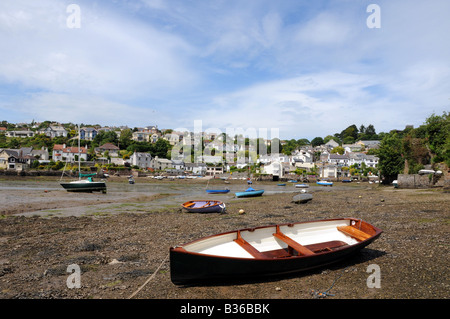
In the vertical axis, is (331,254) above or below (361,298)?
above

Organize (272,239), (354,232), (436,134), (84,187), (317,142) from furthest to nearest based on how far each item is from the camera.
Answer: (317,142)
(436,134)
(84,187)
(354,232)
(272,239)

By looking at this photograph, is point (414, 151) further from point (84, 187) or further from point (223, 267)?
point (223, 267)

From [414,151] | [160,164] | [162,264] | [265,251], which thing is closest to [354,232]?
[265,251]

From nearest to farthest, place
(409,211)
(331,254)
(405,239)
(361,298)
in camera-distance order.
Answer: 1. (361,298)
2. (331,254)
3. (405,239)
4. (409,211)

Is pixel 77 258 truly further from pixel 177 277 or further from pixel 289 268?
pixel 289 268

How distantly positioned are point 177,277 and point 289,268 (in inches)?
119

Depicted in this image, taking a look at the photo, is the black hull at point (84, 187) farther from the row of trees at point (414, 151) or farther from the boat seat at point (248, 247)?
the row of trees at point (414, 151)

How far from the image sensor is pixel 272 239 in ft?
30.6

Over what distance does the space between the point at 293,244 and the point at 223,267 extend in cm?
265

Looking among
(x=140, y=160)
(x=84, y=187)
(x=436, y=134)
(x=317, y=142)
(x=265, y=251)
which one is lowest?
(x=84, y=187)

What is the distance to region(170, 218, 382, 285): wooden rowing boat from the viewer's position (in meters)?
7.00

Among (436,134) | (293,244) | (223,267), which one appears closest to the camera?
(223,267)
